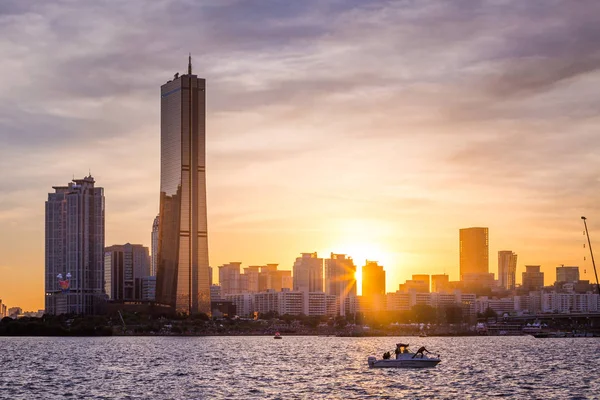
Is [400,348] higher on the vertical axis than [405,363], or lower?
higher

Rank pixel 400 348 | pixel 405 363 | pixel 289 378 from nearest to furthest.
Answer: pixel 289 378
pixel 405 363
pixel 400 348

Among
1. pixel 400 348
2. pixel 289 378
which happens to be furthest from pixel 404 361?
pixel 289 378

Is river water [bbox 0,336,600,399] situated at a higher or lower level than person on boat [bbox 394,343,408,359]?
lower

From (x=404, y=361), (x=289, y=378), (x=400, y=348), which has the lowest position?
(x=289, y=378)

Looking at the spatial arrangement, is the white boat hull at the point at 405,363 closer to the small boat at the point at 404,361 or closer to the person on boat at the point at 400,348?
the small boat at the point at 404,361

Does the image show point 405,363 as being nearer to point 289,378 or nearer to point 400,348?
point 400,348

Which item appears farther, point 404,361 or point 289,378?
point 404,361

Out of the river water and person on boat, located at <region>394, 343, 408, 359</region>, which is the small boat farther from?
the river water

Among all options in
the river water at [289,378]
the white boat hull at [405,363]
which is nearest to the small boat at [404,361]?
the white boat hull at [405,363]

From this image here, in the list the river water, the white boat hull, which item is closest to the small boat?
the white boat hull

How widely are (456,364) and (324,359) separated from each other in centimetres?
2599

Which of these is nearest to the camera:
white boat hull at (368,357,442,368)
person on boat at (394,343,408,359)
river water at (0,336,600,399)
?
river water at (0,336,600,399)

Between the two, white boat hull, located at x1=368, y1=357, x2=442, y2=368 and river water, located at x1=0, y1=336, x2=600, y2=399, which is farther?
white boat hull, located at x1=368, y1=357, x2=442, y2=368

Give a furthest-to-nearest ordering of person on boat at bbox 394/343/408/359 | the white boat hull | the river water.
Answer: person on boat at bbox 394/343/408/359 < the white boat hull < the river water
